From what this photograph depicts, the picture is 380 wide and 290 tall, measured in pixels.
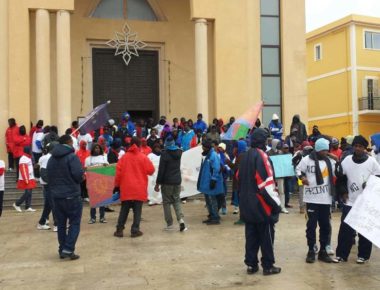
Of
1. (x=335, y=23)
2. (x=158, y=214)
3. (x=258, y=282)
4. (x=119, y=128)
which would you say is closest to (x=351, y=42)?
(x=335, y=23)

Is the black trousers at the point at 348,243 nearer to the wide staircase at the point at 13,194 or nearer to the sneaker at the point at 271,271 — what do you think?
the sneaker at the point at 271,271

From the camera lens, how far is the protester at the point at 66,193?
26.3ft

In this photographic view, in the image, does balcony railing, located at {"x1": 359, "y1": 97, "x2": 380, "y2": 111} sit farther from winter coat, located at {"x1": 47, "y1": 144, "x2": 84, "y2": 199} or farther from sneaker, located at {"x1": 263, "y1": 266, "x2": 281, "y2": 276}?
sneaker, located at {"x1": 263, "y1": 266, "x2": 281, "y2": 276}

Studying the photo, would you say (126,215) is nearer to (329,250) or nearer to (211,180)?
(211,180)

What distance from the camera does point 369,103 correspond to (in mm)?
36594

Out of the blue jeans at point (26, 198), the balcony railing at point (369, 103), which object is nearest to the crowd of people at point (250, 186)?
the blue jeans at point (26, 198)

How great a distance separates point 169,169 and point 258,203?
12.6ft

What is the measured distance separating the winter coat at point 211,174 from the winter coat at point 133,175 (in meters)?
1.59

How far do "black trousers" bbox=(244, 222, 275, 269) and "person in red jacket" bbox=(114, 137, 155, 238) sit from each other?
3.31m

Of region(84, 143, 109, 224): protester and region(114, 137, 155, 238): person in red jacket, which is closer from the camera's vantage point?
region(114, 137, 155, 238): person in red jacket

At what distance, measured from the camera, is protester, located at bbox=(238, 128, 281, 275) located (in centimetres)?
671

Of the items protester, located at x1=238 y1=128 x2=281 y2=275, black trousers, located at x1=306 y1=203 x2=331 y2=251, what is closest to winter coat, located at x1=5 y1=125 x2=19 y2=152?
protester, located at x1=238 y1=128 x2=281 y2=275

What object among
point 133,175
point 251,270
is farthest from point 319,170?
point 133,175

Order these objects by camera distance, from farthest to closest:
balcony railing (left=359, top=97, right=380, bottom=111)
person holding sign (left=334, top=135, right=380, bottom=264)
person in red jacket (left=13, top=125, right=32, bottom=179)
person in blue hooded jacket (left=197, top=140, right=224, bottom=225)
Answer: balcony railing (left=359, top=97, right=380, bottom=111) < person in red jacket (left=13, top=125, right=32, bottom=179) < person in blue hooded jacket (left=197, top=140, right=224, bottom=225) < person holding sign (left=334, top=135, right=380, bottom=264)
